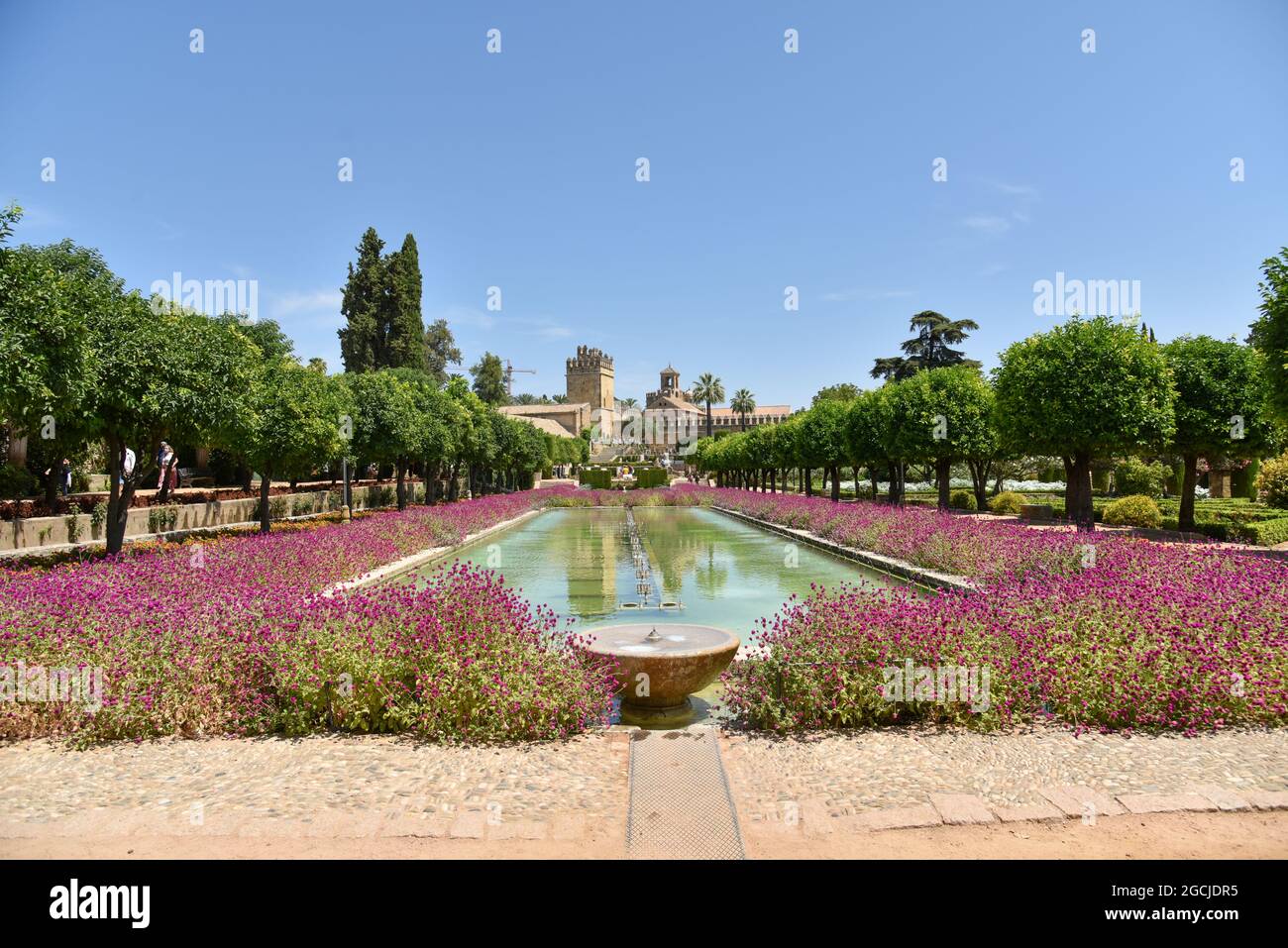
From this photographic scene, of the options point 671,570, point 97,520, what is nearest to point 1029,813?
A: point 671,570

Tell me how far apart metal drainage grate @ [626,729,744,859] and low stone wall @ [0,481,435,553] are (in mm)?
16848

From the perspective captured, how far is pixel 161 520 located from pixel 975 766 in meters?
21.8

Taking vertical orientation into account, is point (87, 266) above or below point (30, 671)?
above

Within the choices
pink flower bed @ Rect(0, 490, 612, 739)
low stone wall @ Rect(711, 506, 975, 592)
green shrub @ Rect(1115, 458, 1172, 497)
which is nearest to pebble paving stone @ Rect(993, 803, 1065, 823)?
pink flower bed @ Rect(0, 490, 612, 739)

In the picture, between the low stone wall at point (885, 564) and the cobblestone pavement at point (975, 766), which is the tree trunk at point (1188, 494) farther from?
the cobblestone pavement at point (975, 766)

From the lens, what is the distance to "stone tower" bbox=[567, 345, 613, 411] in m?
138

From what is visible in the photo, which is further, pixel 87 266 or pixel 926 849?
pixel 87 266

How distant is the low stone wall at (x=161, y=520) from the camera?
16.6 metres

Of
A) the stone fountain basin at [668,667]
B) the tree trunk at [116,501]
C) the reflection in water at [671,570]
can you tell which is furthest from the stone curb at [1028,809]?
the tree trunk at [116,501]

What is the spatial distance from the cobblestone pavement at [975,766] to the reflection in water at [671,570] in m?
4.07
